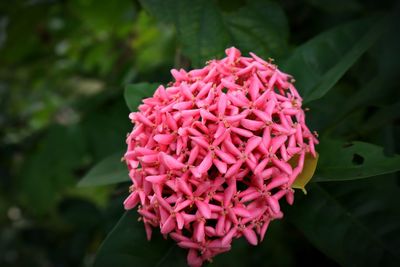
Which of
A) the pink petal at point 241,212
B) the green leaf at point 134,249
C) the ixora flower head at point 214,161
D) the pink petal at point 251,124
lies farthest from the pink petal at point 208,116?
the green leaf at point 134,249

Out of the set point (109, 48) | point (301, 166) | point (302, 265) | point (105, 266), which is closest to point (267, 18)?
point (301, 166)

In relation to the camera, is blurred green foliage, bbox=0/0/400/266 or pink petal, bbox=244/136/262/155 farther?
blurred green foliage, bbox=0/0/400/266

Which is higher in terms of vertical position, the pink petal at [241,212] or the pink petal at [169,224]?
the pink petal at [169,224]

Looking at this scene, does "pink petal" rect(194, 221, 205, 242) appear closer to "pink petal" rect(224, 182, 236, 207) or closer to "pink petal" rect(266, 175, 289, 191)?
"pink petal" rect(224, 182, 236, 207)

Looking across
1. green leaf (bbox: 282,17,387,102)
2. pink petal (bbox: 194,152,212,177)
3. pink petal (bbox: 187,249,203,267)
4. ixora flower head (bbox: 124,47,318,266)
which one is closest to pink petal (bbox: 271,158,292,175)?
ixora flower head (bbox: 124,47,318,266)

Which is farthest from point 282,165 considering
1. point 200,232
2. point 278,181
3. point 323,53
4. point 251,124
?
point 323,53

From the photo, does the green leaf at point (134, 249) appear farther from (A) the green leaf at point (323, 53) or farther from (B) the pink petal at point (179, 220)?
(A) the green leaf at point (323, 53)

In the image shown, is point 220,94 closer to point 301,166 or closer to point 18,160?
point 301,166
